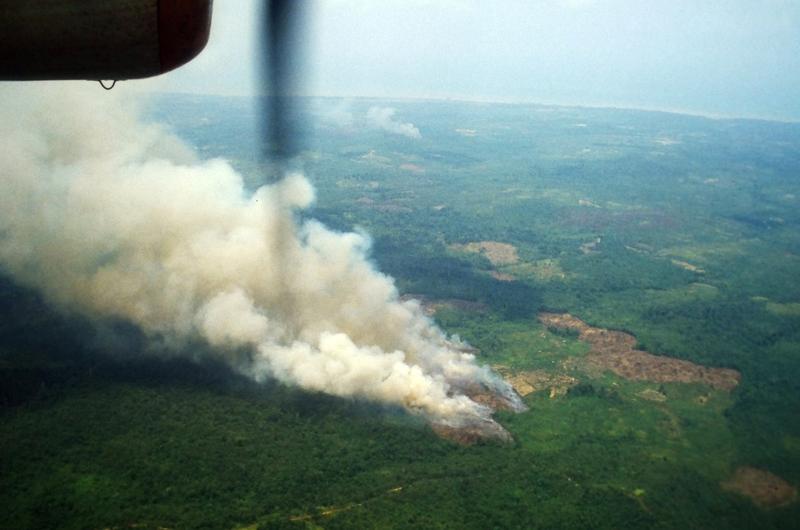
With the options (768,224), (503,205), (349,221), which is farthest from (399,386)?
(768,224)

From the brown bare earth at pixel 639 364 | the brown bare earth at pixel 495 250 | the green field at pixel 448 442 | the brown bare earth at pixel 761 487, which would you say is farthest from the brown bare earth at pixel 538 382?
the brown bare earth at pixel 495 250

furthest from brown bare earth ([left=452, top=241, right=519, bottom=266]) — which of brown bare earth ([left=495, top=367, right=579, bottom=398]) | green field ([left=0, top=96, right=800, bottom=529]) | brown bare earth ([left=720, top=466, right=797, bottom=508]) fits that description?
brown bare earth ([left=720, top=466, right=797, bottom=508])

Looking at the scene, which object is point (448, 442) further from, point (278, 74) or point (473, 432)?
point (278, 74)

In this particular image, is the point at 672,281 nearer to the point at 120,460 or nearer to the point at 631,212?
the point at 631,212

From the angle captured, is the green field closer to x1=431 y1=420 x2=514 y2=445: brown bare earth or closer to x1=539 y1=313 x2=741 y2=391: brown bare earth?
x1=431 y1=420 x2=514 y2=445: brown bare earth

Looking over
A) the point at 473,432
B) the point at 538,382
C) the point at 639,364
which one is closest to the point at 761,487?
the point at 538,382
